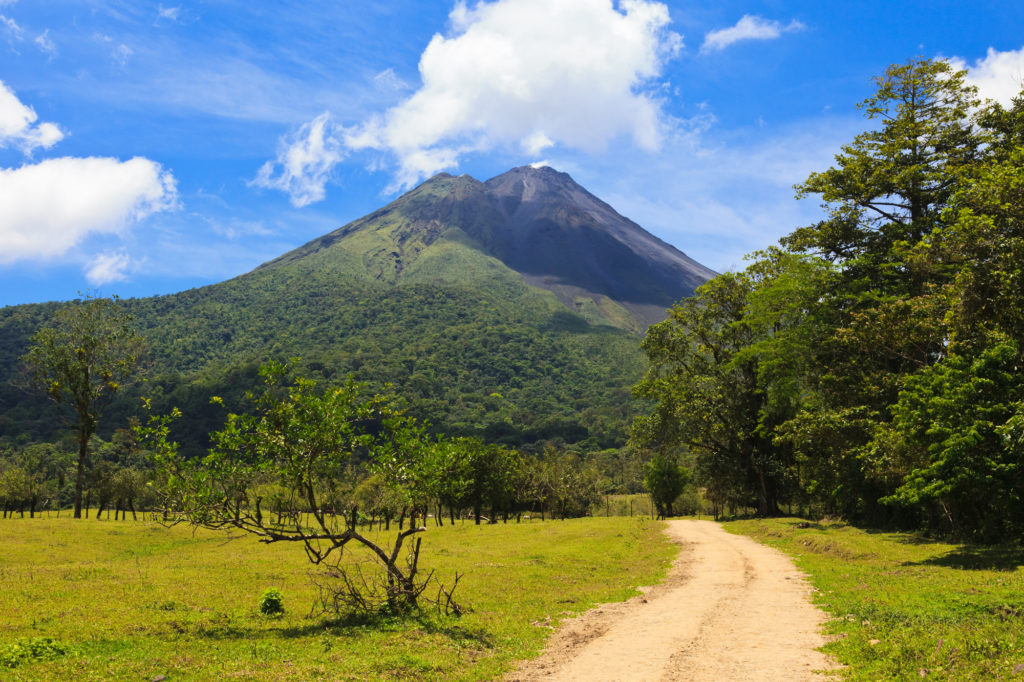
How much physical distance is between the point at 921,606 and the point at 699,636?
5.77m

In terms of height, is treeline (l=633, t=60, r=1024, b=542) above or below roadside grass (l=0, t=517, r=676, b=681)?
above

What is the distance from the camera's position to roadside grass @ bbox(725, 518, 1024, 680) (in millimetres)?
10672

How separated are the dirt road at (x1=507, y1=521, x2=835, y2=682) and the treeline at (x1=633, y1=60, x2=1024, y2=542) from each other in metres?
8.05

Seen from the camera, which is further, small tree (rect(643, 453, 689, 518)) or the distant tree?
small tree (rect(643, 453, 689, 518))

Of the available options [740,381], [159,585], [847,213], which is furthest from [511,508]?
[159,585]

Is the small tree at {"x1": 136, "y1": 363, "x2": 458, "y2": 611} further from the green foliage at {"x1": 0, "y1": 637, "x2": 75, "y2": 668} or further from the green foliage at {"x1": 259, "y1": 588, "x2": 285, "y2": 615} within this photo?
the green foliage at {"x1": 0, "y1": 637, "x2": 75, "y2": 668}

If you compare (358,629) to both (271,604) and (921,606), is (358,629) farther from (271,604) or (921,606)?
(921,606)

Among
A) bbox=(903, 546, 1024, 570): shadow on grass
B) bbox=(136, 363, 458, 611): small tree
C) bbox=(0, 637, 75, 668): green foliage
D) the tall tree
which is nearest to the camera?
bbox=(0, 637, 75, 668): green foliage

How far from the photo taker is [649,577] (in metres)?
25.1

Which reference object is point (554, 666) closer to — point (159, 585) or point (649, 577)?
point (649, 577)

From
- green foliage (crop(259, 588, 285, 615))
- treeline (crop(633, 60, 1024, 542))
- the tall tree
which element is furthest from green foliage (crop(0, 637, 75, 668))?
the tall tree

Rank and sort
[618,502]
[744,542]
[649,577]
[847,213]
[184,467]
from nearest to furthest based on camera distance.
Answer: [184,467]
[649,577]
[744,542]
[847,213]
[618,502]

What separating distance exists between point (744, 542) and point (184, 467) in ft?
105

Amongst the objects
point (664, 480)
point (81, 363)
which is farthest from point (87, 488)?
point (664, 480)
